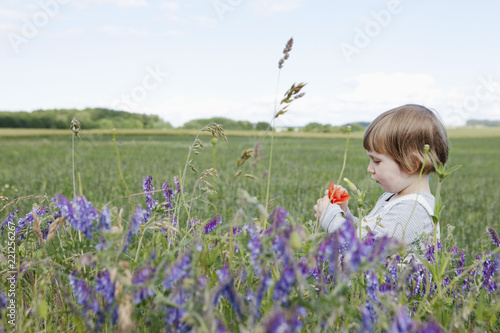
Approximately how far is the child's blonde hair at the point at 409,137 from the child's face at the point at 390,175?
1.5 inches

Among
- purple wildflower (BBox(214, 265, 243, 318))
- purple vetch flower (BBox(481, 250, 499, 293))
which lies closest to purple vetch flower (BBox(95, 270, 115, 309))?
purple wildflower (BBox(214, 265, 243, 318))

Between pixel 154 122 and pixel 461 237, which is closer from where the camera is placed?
pixel 461 237

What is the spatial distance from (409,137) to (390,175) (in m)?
0.33

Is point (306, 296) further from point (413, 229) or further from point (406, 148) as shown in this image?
point (406, 148)

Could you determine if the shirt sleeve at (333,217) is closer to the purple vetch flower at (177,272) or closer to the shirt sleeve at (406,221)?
the shirt sleeve at (406,221)

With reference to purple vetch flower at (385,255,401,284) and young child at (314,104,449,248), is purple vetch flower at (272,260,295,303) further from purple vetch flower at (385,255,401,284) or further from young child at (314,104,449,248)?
young child at (314,104,449,248)

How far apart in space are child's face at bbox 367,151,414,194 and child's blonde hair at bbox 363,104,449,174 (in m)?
0.04

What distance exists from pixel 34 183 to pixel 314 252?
25.3 ft

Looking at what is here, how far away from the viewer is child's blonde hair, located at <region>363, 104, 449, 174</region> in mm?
3066

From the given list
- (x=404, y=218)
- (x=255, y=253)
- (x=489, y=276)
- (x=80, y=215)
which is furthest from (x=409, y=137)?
(x=80, y=215)

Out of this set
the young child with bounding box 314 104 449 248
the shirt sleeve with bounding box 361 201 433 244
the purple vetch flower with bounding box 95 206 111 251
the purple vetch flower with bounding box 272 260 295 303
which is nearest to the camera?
the purple vetch flower with bounding box 272 260 295 303

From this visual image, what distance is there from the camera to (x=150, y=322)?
1520mm

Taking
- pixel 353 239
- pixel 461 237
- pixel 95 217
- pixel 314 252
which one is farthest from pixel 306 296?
pixel 461 237

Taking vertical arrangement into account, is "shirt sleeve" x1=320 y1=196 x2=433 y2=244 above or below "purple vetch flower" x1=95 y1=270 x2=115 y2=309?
below
